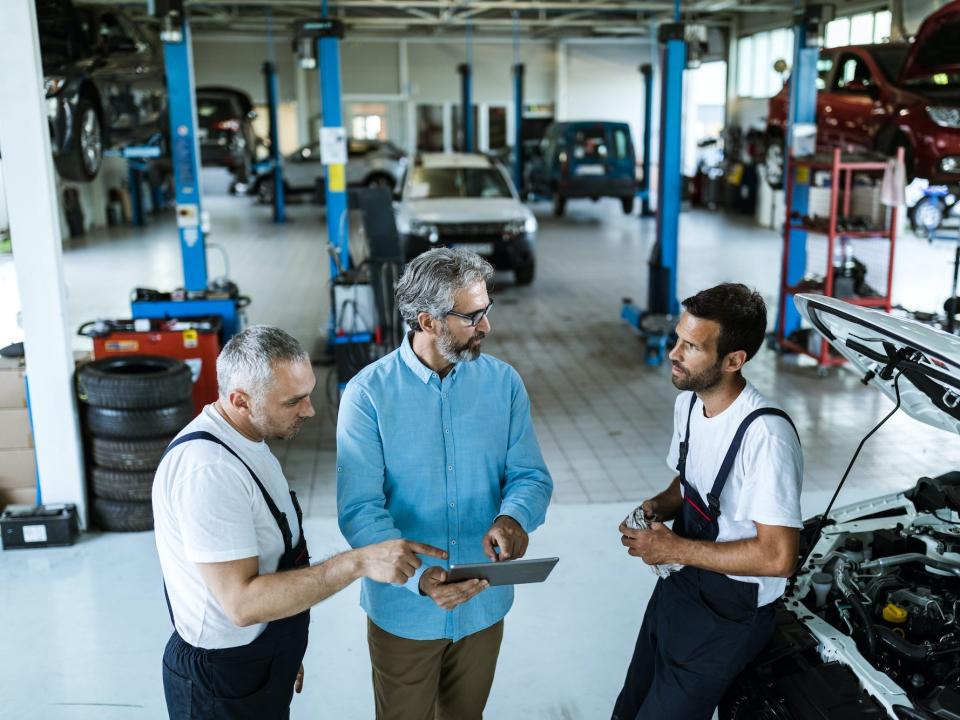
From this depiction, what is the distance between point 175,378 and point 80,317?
5829mm

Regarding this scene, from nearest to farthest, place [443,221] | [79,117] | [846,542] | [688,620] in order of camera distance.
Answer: [688,620]
[846,542]
[79,117]
[443,221]

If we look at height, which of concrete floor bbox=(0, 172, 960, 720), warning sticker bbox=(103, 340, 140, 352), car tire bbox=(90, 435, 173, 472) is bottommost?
concrete floor bbox=(0, 172, 960, 720)

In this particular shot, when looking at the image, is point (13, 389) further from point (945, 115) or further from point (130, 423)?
point (945, 115)

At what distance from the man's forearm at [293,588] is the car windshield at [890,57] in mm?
9866

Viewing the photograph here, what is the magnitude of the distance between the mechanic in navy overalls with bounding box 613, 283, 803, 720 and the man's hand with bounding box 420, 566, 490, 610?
41cm

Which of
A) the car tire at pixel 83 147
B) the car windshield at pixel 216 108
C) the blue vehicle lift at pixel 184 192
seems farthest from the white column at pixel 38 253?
the car windshield at pixel 216 108

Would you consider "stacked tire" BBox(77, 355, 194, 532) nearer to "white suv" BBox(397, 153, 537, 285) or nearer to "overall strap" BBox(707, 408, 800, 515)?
"overall strap" BBox(707, 408, 800, 515)

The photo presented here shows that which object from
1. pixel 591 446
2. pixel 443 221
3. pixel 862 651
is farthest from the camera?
pixel 443 221

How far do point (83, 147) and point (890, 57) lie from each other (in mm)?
8653

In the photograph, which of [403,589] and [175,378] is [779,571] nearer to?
[403,589]

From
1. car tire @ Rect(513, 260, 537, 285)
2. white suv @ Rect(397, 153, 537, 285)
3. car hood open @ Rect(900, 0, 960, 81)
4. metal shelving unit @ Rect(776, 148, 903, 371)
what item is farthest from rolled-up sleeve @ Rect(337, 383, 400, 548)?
car tire @ Rect(513, 260, 537, 285)

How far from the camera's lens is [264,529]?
6.72 feet

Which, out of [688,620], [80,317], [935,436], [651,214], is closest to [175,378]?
[688,620]

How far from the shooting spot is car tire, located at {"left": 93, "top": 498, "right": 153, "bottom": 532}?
4.80m
